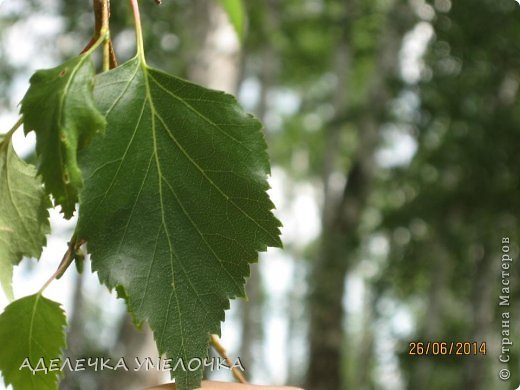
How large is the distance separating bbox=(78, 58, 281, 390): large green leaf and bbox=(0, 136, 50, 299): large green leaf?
59 mm

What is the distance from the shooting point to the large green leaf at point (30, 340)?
1.40ft

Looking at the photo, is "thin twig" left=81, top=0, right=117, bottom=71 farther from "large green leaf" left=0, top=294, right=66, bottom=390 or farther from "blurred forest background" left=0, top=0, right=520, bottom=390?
"blurred forest background" left=0, top=0, right=520, bottom=390

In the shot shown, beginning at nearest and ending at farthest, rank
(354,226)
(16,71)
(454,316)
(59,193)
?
(59,193) → (354,226) → (16,71) → (454,316)

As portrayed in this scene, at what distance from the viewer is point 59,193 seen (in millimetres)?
361

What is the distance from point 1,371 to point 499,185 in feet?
15.9

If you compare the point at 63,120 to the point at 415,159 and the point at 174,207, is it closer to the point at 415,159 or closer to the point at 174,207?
the point at 174,207

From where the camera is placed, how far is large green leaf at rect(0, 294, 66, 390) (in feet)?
1.40

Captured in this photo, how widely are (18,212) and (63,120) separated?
0.10 meters

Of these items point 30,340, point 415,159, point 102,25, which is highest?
point 415,159

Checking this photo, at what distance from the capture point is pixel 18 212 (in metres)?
0.44

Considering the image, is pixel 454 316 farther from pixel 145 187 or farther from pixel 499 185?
pixel 145 187

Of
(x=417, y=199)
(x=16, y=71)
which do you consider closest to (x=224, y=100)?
(x=417, y=199)

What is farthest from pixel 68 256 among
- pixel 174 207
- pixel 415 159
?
pixel 415 159

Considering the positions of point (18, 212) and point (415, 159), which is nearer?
point (18, 212)
